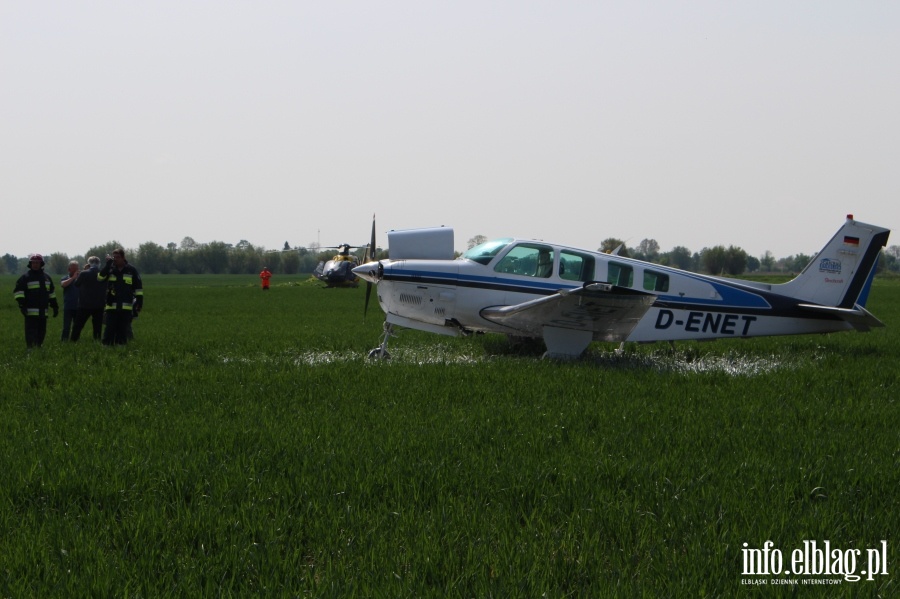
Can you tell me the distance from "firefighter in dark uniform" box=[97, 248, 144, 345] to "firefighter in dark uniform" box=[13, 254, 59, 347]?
0.85 m

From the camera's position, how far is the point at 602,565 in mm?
4156

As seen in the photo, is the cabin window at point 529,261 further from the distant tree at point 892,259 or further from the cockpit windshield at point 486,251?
the distant tree at point 892,259

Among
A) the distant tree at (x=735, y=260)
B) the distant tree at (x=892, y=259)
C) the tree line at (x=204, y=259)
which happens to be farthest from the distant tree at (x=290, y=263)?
the distant tree at (x=892, y=259)

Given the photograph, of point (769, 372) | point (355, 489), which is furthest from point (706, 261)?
point (355, 489)

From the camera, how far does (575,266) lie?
42.3ft

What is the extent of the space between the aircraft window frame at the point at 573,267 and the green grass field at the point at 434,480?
2.64 m

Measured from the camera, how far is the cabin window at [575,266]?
1286 centimetres

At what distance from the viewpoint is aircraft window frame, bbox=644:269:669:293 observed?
13.0 metres

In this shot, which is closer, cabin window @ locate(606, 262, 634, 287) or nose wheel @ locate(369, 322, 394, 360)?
nose wheel @ locate(369, 322, 394, 360)

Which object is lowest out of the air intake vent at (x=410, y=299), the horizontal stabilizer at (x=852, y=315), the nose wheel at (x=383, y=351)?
the nose wheel at (x=383, y=351)

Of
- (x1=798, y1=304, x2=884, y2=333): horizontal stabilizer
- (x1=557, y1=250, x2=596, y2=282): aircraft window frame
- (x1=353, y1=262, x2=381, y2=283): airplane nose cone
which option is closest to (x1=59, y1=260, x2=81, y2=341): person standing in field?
(x1=353, y1=262, x2=381, y2=283): airplane nose cone

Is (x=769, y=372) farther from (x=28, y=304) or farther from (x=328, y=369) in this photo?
(x=28, y=304)

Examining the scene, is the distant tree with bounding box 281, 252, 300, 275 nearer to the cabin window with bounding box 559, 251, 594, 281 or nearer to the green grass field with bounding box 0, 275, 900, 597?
the cabin window with bounding box 559, 251, 594, 281

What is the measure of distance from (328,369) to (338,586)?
6832 millimetres
